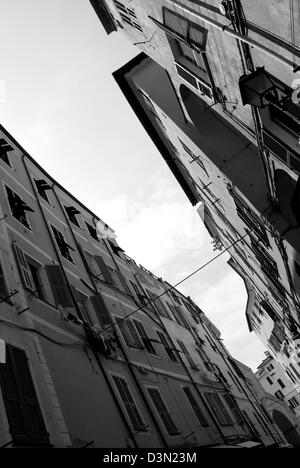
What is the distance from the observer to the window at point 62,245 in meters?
14.9

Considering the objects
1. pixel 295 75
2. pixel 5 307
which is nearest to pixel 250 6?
pixel 295 75

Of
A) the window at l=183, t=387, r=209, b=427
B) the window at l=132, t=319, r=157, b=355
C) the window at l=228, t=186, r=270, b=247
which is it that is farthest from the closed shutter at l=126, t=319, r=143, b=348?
the window at l=228, t=186, r=270, b=247

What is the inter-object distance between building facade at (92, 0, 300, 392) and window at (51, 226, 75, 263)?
6.83m

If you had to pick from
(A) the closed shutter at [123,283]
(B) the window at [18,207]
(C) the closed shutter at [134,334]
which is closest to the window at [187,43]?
(B) the window at [18,207]

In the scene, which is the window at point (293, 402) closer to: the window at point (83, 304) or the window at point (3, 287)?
the window at point (83, 304)

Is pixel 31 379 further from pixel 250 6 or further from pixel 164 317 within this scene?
pixel 164 317

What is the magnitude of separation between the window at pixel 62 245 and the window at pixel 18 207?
6.52 feet

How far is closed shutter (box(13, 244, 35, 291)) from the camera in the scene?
10370 millimetres

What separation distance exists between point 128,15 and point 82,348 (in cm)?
1225

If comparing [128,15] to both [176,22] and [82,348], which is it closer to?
[176,22]

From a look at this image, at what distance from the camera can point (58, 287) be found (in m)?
11.7

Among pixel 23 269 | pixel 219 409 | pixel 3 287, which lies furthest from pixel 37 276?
pixel 219 409

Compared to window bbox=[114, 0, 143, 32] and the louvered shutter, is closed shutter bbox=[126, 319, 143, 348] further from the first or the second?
window bbox=[114, 0, 143, 32]
